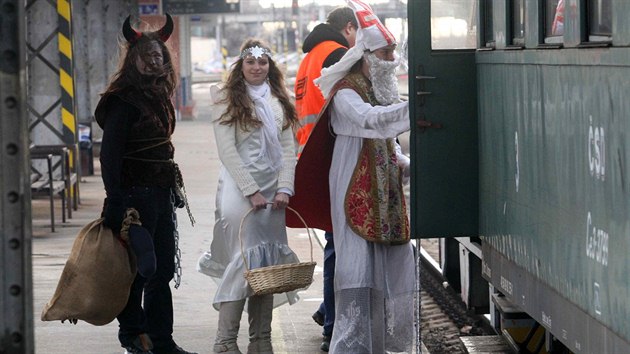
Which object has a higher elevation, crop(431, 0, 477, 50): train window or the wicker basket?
crop(431, 0, 477, 50): train window

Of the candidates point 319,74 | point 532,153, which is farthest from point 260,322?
point 532,153

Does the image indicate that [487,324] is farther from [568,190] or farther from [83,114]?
[83,114]

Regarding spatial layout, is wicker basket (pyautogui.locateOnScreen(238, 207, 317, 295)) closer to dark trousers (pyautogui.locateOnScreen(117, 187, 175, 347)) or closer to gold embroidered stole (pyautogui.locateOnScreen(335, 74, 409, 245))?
gold embroidered stole (pyautogui.locateOnScreen(335, 74, 409, 245))

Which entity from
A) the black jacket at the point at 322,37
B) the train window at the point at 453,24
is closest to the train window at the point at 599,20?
the train window at the point at 453,24

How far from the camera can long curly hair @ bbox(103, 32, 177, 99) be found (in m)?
6.80

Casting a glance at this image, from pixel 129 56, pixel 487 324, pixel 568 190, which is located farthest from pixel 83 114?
pixel 568 190

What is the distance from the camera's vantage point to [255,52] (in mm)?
7145

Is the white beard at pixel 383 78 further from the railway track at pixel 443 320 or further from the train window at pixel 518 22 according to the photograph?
the railway track at pixel 443 320

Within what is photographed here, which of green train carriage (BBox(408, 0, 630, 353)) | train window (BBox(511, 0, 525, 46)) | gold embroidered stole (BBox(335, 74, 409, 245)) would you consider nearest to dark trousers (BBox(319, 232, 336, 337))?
green train carriage (BBox(408, 0, 630, 353))

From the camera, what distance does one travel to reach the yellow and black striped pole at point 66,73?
52.5 ft

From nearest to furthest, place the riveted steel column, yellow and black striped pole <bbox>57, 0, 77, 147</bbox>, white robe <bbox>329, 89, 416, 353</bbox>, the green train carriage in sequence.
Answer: the riveted steel column, the green train carriage, white robe <bbox>329, 89, 416, 353</bbox>, yellow and black striped pole <bbox>57, 0, 77, 147</bbox>

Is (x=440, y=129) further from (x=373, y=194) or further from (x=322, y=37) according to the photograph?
(x=322, y=37)

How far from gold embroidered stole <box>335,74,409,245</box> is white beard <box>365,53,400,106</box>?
5cm

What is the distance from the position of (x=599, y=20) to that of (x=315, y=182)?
282 cm
